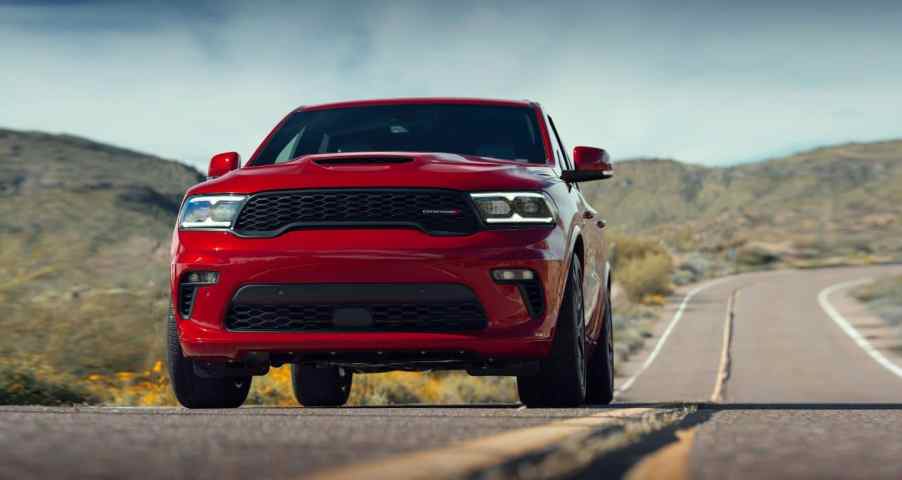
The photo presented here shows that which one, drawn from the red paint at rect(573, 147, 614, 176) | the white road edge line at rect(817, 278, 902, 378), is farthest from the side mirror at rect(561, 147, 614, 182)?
the white road edge line at rect(817, 278, 902, 378)

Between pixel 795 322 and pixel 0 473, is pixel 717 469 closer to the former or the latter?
pixel 0 473

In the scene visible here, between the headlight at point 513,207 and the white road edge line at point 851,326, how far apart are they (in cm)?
6431

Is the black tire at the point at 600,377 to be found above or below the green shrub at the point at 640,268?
above

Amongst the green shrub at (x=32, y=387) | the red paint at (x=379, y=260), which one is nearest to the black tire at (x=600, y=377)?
the red paint at (x=379, y=260)

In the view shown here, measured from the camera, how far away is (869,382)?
64.1 metres

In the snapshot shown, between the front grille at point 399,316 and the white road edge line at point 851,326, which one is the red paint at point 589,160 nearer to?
the front grille at point 399,316

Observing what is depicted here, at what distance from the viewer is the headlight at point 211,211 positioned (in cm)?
743

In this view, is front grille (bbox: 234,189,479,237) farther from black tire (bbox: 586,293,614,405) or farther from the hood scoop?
black tire (bbox: 586,293,614,405)

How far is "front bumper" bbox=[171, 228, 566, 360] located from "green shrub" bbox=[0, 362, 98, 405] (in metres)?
3.48

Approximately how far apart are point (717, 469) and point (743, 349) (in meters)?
75.8

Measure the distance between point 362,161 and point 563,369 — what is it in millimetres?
1642

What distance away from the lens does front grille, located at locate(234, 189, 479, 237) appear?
727 cm

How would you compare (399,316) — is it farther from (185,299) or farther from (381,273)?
(185,299)

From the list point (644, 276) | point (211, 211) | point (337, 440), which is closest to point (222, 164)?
point (211, 211)
